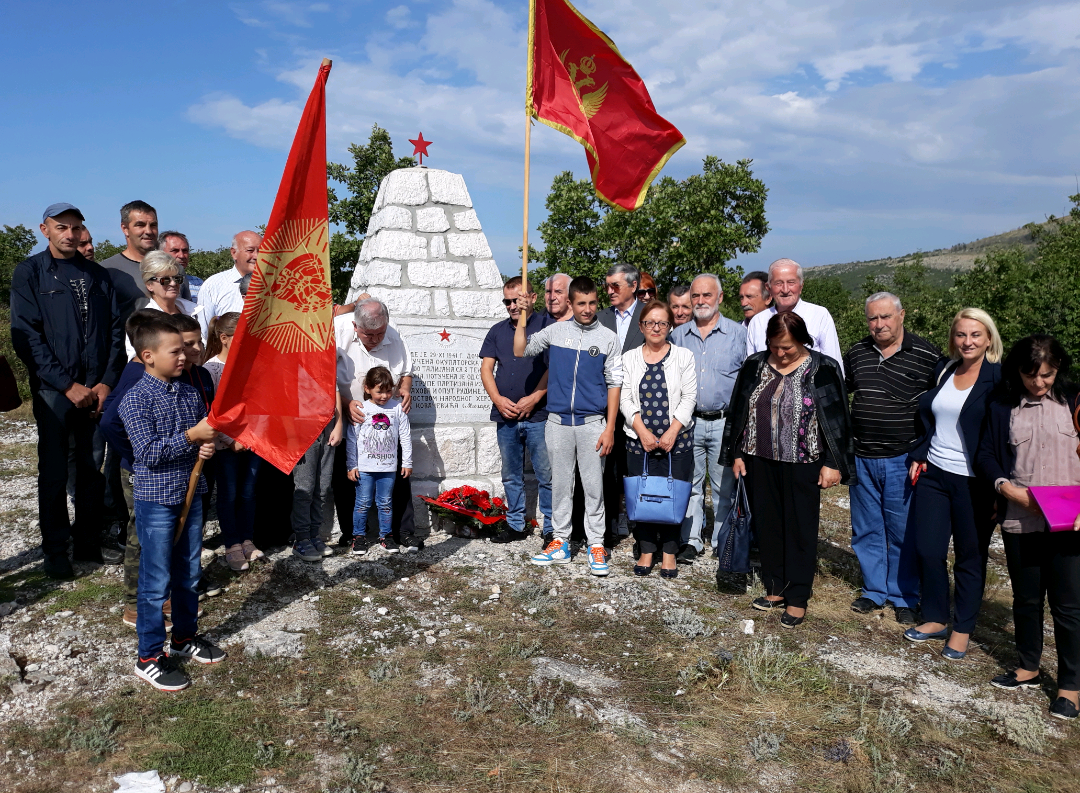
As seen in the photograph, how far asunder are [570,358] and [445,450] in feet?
5.88

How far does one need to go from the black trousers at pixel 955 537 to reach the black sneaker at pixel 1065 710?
0.66 metres

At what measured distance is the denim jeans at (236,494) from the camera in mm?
5098

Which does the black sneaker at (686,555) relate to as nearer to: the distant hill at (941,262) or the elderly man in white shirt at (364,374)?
the elderly man in white shirt at (364,374)

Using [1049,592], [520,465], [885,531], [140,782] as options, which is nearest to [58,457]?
[140,782]

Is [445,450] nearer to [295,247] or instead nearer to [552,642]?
[552,642]

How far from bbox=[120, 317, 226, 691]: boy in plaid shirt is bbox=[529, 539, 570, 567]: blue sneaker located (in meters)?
2.66

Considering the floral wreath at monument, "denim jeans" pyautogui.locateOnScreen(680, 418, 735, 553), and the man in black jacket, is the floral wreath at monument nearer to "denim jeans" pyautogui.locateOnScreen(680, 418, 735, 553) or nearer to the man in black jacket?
the man in black jacket

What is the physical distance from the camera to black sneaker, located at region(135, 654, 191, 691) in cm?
363

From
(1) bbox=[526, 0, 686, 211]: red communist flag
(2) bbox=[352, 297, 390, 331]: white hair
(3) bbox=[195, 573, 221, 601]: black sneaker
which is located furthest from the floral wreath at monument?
(1) bbox=[526, 0, 686, 211]: red communist flag

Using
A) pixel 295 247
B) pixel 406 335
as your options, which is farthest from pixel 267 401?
pixel 406 335

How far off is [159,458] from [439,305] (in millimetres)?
3529

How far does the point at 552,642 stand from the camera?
4.42m

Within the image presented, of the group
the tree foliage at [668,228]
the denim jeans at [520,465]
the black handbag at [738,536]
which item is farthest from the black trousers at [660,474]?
the tree foliage at [668,228]

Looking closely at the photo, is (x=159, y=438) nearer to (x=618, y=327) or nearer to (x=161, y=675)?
(x=161, y=675)
